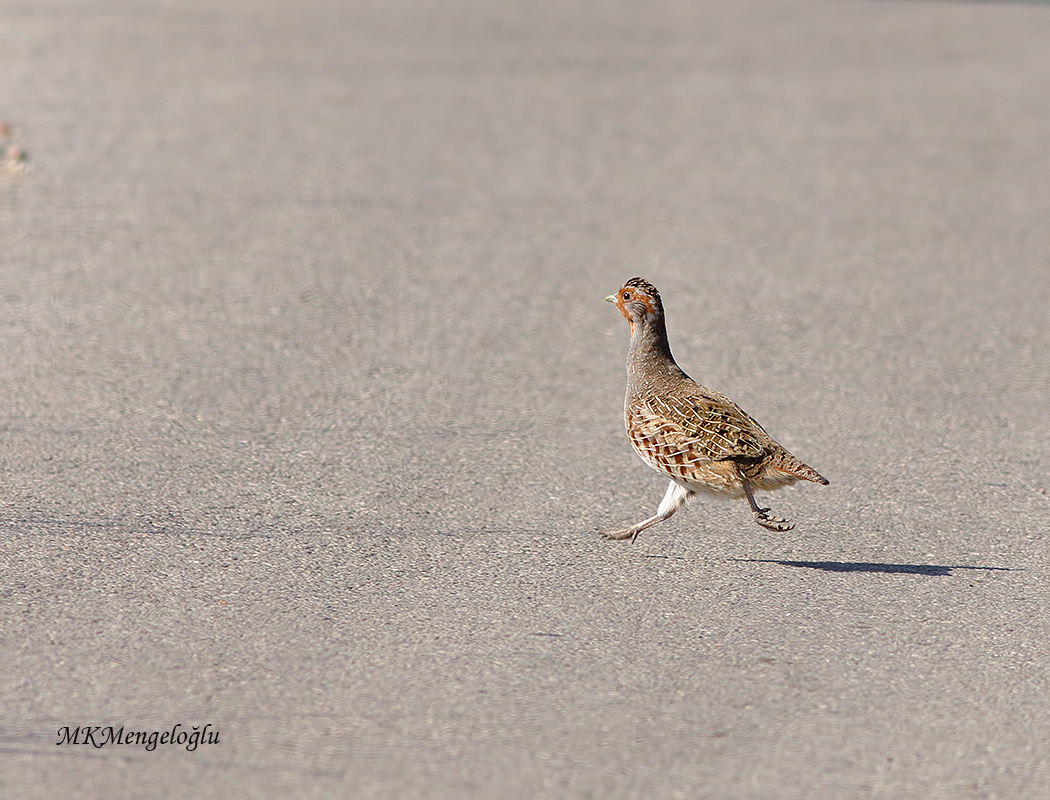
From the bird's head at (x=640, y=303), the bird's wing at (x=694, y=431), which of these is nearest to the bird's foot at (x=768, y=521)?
the bird's wing at (x=694, y=431)

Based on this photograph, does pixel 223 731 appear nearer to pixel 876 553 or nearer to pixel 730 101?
pixel 876 553

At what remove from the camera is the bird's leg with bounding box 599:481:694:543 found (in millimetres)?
5934

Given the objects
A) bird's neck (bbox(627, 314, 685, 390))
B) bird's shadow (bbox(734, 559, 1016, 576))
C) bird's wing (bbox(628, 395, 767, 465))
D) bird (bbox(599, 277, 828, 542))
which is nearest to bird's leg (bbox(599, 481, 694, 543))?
bird (bbox(599, 277, 828, 542))

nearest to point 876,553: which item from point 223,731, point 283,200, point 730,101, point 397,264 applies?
point 223,731

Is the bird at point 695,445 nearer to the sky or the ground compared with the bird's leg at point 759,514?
nearer to the sky

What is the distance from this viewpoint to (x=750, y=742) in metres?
4.29

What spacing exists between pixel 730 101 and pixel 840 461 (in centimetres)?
969

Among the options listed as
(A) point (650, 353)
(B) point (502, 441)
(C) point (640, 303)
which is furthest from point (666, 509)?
(B) point (502, 441)

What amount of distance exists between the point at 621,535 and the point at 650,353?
36.5 inches

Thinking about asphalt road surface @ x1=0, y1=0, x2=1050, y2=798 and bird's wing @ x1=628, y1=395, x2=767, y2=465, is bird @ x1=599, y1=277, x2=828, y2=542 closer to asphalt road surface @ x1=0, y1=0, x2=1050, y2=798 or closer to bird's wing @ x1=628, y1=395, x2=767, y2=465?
bird's wing @ x1=628, y1=395, x2=767, y2=465

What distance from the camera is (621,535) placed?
596 cm

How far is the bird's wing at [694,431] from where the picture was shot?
18.6 ft

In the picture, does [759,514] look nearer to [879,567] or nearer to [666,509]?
[666,509]

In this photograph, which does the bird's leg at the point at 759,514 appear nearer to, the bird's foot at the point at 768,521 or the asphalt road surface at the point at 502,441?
the bird's foot at the point at 768,521
